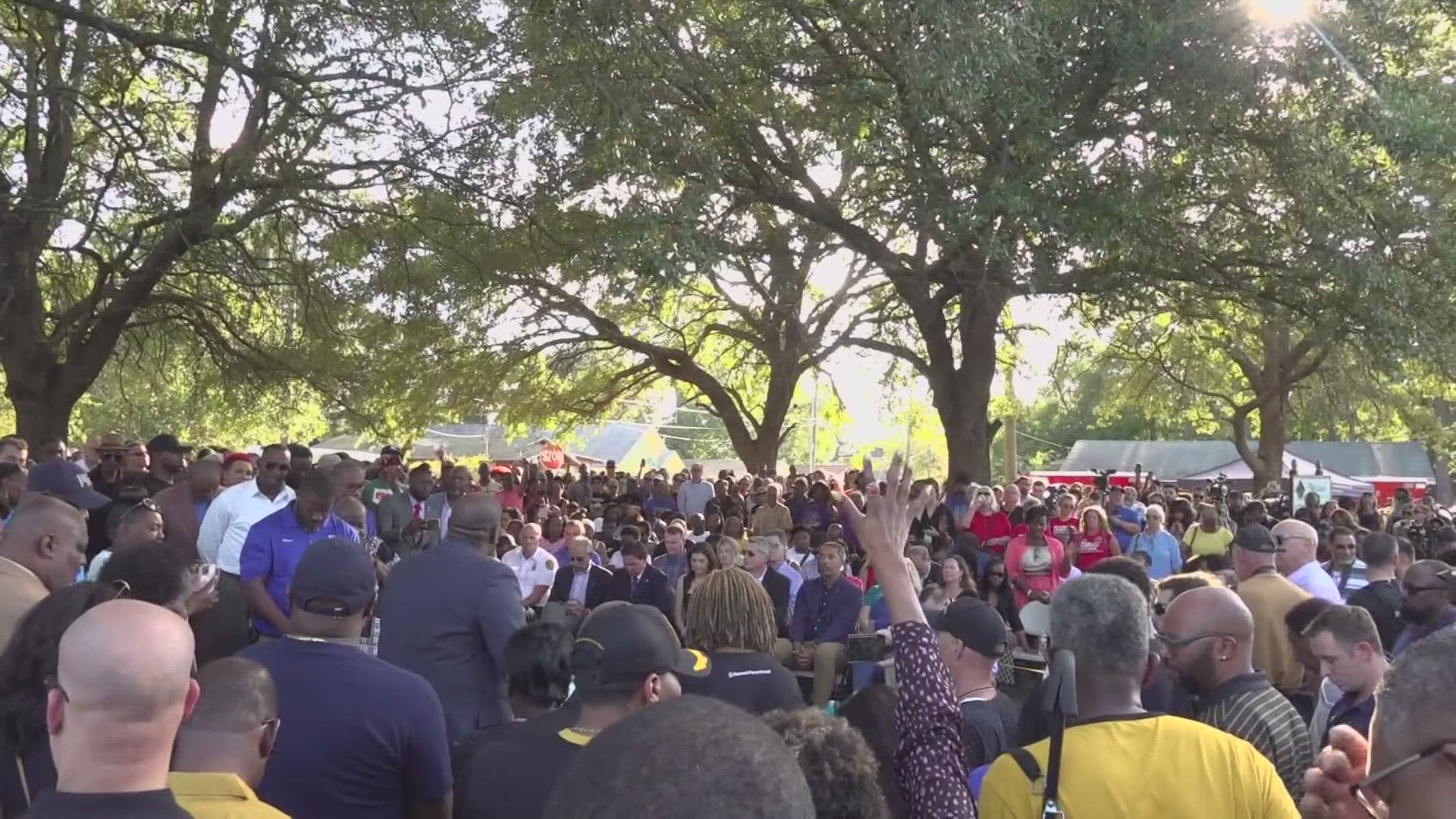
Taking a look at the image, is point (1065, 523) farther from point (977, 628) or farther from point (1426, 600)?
point (977, 628)

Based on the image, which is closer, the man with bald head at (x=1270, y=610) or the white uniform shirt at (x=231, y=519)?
the man with bald head at (x=1270, y=610)

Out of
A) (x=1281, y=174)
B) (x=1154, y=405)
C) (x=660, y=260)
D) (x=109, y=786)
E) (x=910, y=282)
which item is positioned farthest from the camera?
(x=1154, y=405)

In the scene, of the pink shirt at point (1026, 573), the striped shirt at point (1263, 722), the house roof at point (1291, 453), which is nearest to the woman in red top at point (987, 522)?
the pink shirt at point (1026, 573)

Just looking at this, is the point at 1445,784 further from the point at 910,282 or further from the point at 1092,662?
the point at 910,282

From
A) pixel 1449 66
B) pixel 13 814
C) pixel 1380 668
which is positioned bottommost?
pixel 13 814

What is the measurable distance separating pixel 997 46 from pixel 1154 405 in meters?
28.9

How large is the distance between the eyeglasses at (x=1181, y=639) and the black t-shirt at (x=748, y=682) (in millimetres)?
1275

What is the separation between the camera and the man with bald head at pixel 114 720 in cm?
209

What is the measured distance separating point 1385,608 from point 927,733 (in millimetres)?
5510

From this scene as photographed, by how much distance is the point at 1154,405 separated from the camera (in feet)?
120

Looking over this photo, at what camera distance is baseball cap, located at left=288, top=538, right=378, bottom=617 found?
367cm

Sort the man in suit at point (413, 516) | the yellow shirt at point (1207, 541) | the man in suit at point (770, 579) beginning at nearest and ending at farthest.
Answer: the man in suit at point (770, 579)
the yellow shirt at point (1207, 541)
the man in suit at point (413, 516)

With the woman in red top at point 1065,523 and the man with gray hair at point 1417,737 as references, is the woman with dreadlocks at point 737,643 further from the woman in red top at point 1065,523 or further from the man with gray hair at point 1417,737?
the woman in red top at point 1065,523

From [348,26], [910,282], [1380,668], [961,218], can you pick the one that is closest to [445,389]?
[910,282]
